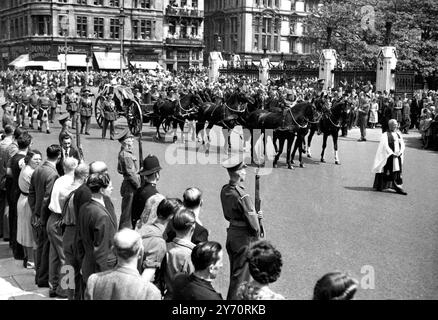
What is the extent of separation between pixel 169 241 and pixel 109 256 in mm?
621

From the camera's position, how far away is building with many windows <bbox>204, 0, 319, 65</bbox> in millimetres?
81062

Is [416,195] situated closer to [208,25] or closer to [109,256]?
[109,256]

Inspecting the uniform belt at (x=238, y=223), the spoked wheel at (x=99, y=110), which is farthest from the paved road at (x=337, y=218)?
the spoked wheel at (x=99, y=110)

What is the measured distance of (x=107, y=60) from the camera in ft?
220

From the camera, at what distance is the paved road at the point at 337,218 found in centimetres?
764

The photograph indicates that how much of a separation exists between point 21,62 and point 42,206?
60.1 metres

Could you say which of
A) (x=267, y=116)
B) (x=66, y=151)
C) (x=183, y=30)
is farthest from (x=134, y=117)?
(x=183, y=30)

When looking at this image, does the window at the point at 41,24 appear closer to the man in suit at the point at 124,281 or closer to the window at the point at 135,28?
the window at the point at 135,28

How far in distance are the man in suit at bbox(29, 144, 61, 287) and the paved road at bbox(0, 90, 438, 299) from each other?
7.49 ft

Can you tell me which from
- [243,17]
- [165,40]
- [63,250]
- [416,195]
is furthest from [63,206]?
[243,17]

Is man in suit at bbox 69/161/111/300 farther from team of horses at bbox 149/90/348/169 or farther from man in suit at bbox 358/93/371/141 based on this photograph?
man in suit at bbox 358/93/371/141

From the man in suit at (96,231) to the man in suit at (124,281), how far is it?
4.30 ft

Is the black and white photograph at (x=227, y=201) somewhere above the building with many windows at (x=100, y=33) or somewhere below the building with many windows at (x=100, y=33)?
below

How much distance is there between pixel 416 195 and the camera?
13.2 m
